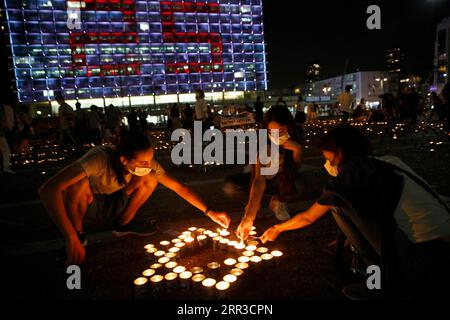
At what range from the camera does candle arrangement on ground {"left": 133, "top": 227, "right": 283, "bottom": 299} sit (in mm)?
2742

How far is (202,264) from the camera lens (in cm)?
332

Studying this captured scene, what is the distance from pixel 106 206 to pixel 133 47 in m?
74.7

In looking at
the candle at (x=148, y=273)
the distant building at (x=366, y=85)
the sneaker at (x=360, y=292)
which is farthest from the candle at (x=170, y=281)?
the distant building at (x=366, y=85)

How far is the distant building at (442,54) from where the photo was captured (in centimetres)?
7012

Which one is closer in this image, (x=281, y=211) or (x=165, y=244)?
(x=165, y=244)

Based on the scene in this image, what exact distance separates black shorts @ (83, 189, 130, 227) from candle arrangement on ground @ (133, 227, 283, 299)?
1.78 feet

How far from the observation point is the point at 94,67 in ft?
228

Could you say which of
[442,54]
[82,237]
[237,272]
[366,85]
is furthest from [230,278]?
[366,85]

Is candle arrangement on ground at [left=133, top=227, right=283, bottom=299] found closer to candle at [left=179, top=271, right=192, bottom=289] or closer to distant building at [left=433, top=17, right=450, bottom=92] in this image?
candle at [left=179, top=271, right=192, bottom=289]

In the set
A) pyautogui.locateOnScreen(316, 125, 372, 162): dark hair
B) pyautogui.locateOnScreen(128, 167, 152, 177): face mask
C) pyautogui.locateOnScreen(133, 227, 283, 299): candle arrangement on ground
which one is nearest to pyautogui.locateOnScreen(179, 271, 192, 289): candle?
pyautogui.locateOnScreen(133, 227, 283, 299): candle arrangement on ground

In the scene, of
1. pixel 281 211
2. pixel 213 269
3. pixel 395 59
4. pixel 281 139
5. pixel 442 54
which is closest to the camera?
pixel 213 269

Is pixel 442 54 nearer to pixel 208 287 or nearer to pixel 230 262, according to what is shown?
pixel 230 262

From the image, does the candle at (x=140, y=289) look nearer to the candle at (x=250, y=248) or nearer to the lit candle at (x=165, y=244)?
the lit candle at (x=165, y=244)

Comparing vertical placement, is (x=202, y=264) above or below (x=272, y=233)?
below
